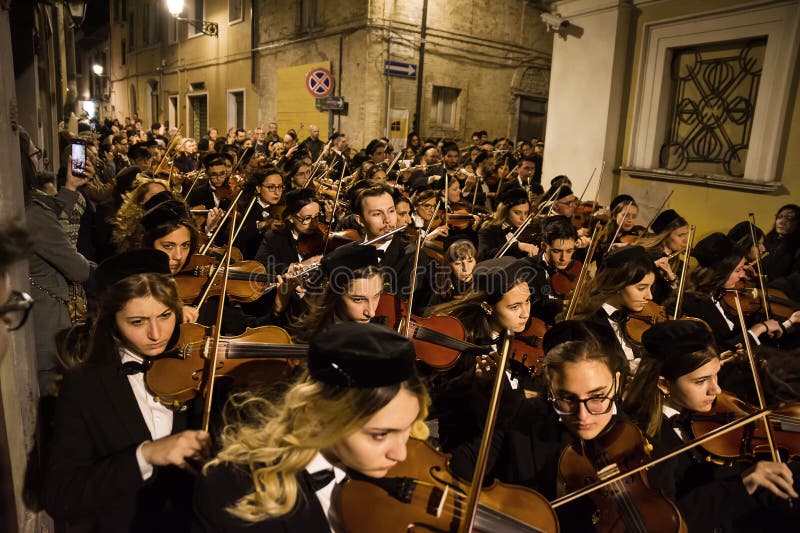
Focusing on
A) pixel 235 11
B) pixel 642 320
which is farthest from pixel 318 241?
pixel 235 11

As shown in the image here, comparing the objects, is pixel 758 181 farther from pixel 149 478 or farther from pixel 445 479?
pixel 149 478

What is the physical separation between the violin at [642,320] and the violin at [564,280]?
0.61 m

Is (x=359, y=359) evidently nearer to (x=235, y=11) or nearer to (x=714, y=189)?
(x=714, y=189)

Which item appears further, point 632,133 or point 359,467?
point 632,133

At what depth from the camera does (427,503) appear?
5.06 feet

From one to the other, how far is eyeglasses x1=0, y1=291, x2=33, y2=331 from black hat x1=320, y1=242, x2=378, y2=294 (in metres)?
1.59

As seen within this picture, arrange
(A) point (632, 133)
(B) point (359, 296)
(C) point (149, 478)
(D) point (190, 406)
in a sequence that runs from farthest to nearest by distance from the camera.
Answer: (A) point (632, 133)
(B) point (359, 296)
(D) point (190, 406)
(C) point (149, 478)

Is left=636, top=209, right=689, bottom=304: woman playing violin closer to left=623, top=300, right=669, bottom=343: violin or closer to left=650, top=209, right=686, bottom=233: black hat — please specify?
left=650, top=209, right=686, bottom=233: black hat

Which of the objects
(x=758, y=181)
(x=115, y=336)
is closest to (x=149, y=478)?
(x=115, y=336)

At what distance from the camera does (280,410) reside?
1.53 metres

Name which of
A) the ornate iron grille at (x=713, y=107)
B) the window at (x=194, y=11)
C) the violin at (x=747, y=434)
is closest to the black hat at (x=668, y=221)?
the ornate iron grille at (x=713, y=107)

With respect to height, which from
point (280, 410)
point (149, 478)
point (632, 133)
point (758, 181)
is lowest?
point (149, 478)

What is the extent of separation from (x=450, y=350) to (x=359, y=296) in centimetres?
63

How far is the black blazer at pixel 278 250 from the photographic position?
4327mm
